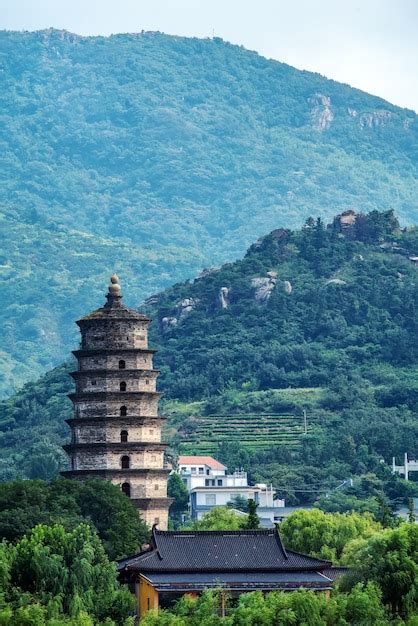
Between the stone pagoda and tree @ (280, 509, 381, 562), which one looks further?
tree @ (280, 509, 381, 562)

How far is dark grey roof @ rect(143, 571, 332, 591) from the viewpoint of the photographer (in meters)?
101

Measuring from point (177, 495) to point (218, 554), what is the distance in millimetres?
78551

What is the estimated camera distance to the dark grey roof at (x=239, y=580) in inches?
3976

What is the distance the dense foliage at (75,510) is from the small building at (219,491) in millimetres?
60736

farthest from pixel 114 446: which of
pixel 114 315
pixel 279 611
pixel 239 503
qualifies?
pixel 239 503

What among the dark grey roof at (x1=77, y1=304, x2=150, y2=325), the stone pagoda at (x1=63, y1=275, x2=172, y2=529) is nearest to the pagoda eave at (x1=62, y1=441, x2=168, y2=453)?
the stone pagoda at (x1=63, y1=275, x2=172, y2=529)

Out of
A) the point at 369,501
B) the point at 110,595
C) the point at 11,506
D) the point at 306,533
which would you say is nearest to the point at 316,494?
the point at 369,501

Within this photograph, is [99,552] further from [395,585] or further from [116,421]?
[116,421]

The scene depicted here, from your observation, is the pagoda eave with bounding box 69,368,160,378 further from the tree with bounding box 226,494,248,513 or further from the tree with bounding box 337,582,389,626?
the tree with bounding box 226,494,248,513

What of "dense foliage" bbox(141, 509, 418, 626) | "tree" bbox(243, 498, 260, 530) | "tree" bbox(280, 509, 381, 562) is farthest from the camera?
"tree" bbox(280, 509, 381, 562)

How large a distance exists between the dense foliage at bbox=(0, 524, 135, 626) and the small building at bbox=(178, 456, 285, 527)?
7345 cm

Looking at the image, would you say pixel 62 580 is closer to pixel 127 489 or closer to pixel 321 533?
pixel 127 489

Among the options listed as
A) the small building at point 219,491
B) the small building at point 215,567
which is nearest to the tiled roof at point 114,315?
the small building at point 215,567

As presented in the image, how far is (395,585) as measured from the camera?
10269cm
